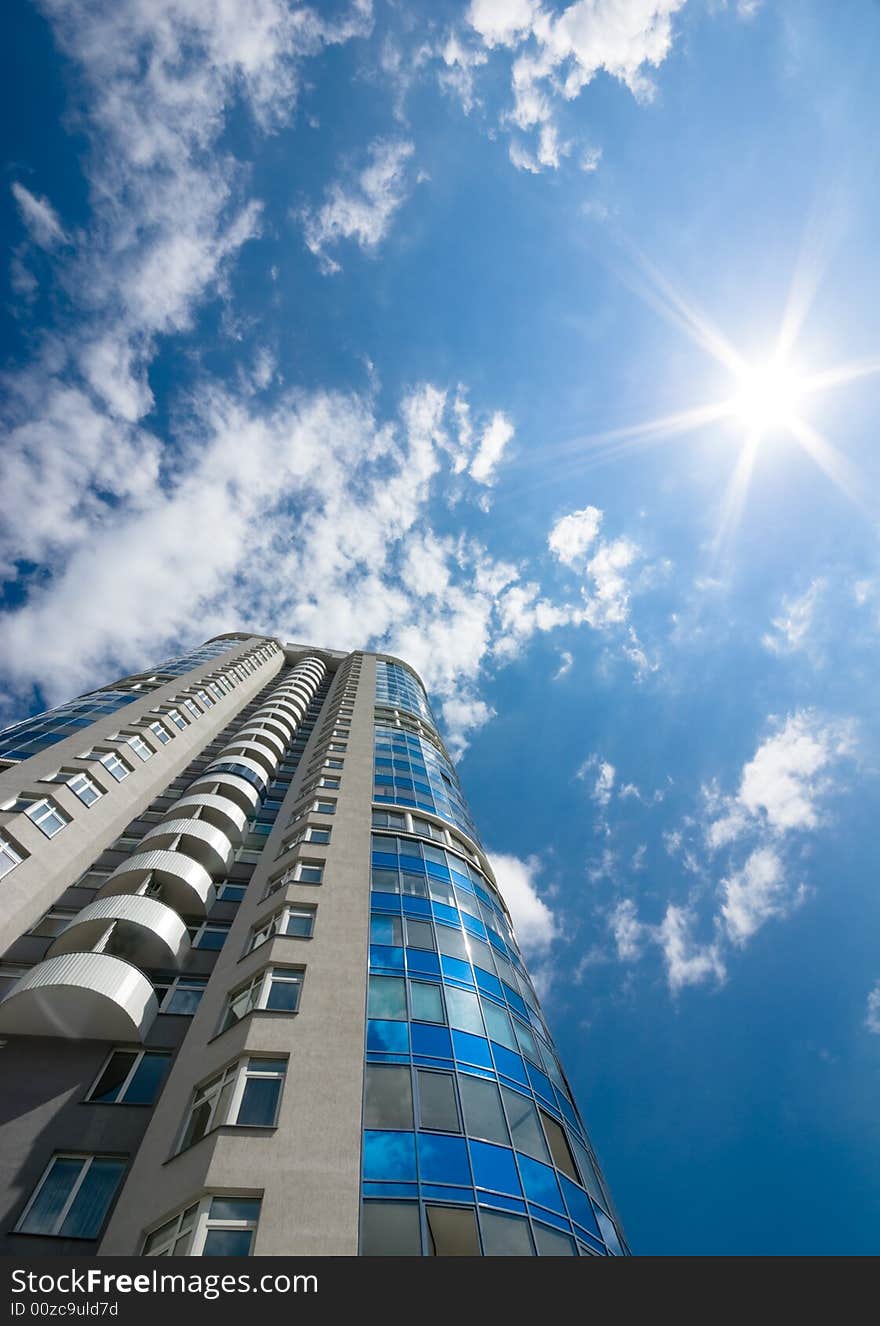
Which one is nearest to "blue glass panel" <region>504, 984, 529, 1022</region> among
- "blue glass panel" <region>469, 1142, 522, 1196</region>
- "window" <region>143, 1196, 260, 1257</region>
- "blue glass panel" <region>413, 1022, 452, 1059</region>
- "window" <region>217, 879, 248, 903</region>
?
"blue glass panel" <region>413, 1022, 452, 1059</region>

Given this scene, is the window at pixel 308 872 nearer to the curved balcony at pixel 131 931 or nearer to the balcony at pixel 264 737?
the curved balcony at pixel 131 931

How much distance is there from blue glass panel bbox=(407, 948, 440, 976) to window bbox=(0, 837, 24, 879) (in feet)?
50.6

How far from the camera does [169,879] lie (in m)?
23.3

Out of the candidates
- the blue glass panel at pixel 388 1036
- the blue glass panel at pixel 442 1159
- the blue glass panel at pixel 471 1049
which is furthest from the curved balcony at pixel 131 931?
the blue glass panel at pixel 442 1159

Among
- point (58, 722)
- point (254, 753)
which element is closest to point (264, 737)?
point (254, 753)

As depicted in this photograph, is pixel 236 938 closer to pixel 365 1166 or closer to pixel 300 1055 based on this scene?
pixel 300 1055

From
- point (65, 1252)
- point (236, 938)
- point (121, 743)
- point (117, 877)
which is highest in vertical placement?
point (121, 743)

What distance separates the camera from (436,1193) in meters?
11.8

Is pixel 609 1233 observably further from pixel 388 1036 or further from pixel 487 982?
pixel 388 1036

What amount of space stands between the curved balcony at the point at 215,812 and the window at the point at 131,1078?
11.6 m

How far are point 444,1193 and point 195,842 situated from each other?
1853 cm

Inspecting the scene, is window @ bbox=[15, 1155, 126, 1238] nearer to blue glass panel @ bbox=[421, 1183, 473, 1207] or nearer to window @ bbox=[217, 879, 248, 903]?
blue glass panel @ bbox=[421, 1183, 473, 1207]

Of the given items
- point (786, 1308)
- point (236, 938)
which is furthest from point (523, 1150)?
point (236, 938)

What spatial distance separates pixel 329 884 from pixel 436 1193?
35.9 feet
